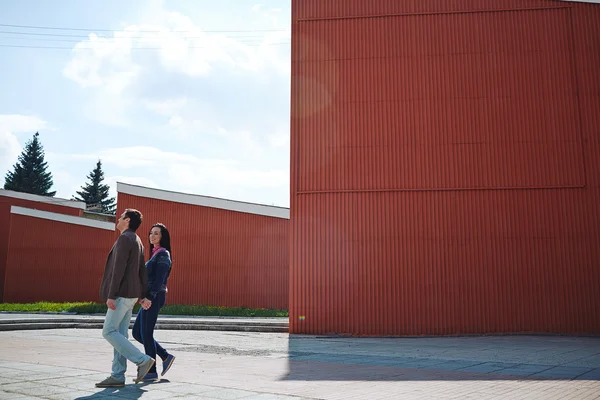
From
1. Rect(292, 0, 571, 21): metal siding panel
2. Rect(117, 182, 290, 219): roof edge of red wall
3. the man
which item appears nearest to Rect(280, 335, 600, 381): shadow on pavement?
the man

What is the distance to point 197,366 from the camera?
642 centimetres

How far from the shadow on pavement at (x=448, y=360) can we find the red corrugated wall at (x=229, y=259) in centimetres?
1037

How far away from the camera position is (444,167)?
42.2ft

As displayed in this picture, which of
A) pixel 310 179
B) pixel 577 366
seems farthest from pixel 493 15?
pixel 577 366

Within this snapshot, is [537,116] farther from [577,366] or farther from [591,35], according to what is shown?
[577,366]

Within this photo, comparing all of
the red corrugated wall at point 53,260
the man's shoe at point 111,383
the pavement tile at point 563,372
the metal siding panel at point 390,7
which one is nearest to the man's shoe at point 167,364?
the man's shoe at point 111,383

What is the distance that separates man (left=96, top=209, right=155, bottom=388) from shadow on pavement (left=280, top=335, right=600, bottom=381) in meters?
1.59

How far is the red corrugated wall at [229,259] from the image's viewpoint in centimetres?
2078

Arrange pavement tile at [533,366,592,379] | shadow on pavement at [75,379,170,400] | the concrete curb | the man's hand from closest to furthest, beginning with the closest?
shadow on pavement at [75,379,170,400] < the man's hand < pavement tile at [533,366,592,379] < the concrete curb

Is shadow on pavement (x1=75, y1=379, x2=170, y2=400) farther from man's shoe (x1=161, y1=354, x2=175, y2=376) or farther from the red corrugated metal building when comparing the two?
the red corrugated metal building

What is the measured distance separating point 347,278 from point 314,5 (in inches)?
285

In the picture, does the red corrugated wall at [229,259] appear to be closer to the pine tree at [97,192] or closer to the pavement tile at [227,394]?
the pavement tile at [227,394]

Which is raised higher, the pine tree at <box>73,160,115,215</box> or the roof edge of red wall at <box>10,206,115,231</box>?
the pine tree at <box>73,160,115,215</box>

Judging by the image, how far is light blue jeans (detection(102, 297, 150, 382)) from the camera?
485 cm
